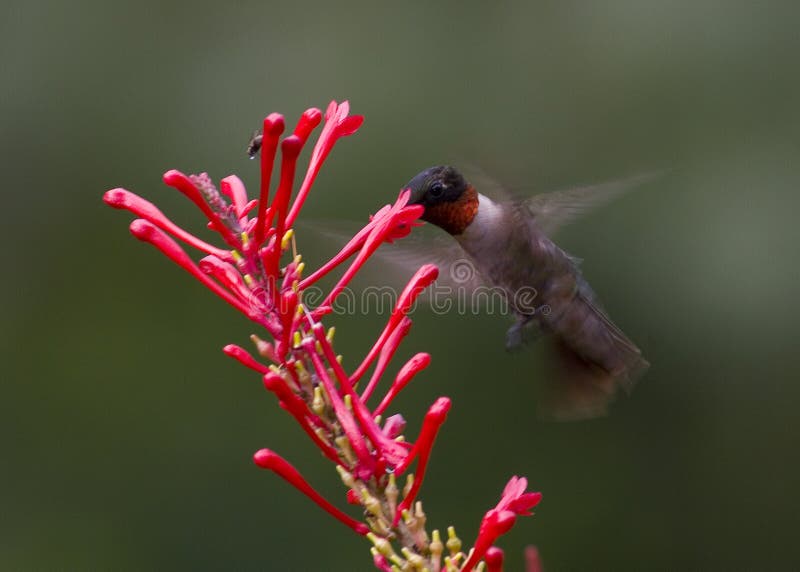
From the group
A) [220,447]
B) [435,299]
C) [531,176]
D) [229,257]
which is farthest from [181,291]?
[229,257]

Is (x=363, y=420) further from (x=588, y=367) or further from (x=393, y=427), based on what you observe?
(x=588, y=367)

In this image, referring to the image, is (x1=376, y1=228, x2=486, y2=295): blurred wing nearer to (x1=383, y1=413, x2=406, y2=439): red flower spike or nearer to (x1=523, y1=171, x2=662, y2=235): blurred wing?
(x1=523, y1=171, x2=662, y2=235): blurred wing

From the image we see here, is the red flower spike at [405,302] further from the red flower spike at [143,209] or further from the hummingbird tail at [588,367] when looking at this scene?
the hummingbird tail at [588,367]

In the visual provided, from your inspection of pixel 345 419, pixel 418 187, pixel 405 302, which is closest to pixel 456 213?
pixel 418 187

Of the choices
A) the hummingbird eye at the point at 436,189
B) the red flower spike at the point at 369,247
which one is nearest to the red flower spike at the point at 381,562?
the red flower spike at the point at 369,247

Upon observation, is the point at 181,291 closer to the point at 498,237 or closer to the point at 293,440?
the point at 293,440

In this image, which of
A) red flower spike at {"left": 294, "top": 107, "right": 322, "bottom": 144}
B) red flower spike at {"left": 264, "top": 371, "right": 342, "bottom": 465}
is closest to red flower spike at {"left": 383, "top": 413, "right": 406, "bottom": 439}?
red flower spike at {"left": 264, "top": 371, "right": 342, "bottom": 465}
